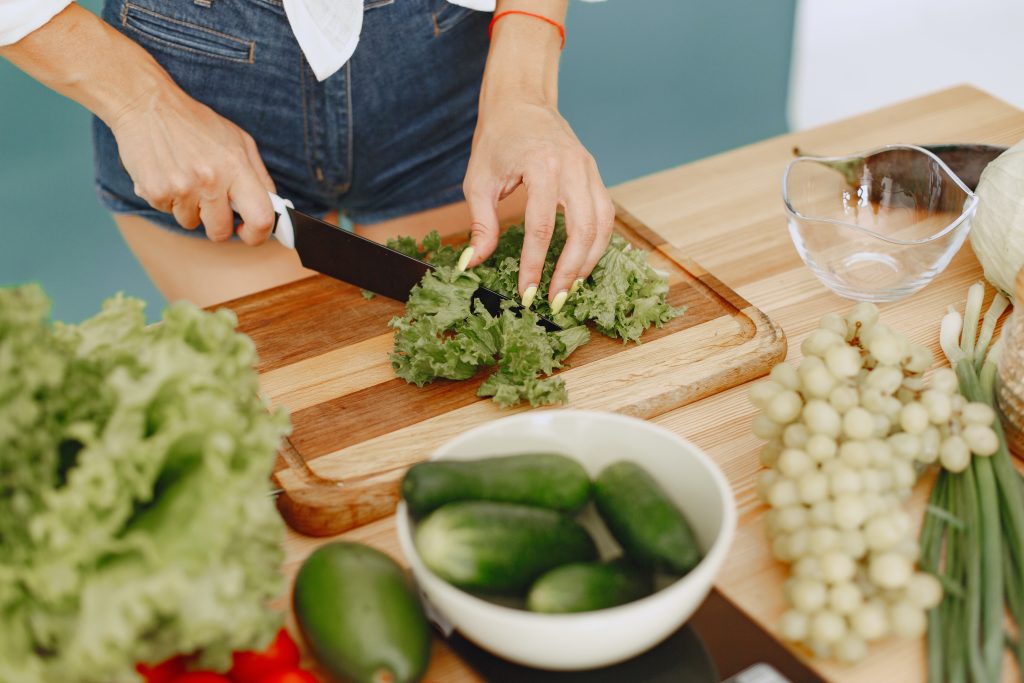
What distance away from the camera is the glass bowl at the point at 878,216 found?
55.8 inches

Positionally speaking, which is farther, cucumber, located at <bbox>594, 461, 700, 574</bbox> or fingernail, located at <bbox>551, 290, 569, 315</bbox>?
fingernail, located at <bbox>551, 290, 569, 315</bbox>

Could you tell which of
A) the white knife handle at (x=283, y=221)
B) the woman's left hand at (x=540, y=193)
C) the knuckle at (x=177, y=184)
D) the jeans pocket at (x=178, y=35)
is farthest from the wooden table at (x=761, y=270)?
the jeans pocket at (x=178, y=35)

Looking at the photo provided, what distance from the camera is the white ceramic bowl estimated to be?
0.77 meters

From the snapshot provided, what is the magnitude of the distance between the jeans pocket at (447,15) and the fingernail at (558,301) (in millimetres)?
687

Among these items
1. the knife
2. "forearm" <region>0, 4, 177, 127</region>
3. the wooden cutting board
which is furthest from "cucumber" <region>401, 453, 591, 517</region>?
"forearm" <region>0, 4, 177, 127</region>

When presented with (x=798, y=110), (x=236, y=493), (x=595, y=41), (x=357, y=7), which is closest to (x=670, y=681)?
(x=236, y=493)

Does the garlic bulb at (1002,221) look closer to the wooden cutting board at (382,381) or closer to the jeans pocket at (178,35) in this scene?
the wooden cutting board at (382,381)

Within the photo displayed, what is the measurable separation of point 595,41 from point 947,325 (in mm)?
2587

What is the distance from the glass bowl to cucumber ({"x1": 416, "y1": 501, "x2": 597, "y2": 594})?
76 cm

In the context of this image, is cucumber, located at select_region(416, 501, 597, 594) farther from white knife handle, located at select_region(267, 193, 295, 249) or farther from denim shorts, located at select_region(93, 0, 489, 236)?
denim shorts, located at select_region(93, 0, 489, 236)

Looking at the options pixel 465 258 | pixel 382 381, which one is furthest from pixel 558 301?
pixel 382 381

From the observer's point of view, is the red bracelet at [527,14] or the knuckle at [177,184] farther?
the red bracelet at [527,14]

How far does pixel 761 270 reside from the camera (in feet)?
5.13

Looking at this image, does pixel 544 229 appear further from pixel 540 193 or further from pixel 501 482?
pixel 501 482
